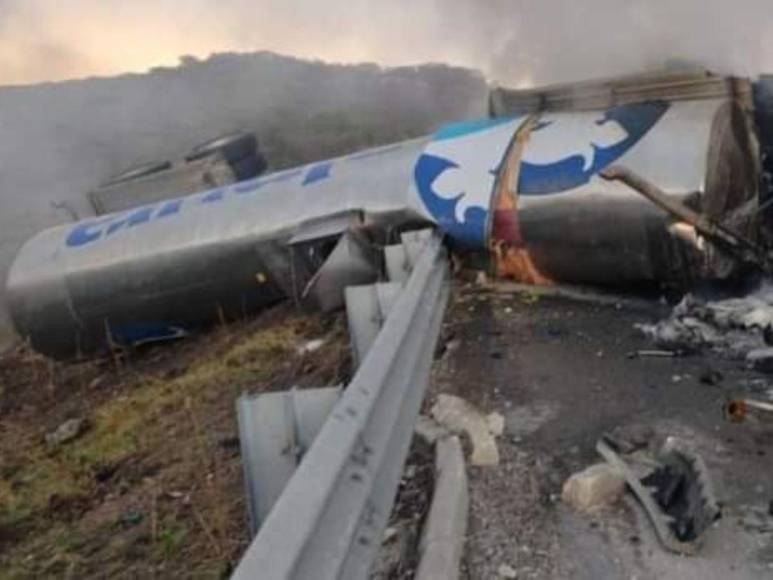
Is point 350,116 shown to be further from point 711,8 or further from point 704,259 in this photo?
point 704,259

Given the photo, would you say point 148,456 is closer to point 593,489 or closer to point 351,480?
point 593,489

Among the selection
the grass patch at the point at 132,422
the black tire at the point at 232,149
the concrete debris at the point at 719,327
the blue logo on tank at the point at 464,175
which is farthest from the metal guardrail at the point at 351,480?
the black tire at the point at 232,149

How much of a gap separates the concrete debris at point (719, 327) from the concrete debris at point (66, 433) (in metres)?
3.22

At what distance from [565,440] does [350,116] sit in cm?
1562

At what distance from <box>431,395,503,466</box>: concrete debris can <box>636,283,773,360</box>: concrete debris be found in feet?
4.12

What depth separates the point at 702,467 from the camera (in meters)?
2.88

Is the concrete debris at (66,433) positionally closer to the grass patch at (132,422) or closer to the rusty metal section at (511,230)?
the grass patch at (132,422)

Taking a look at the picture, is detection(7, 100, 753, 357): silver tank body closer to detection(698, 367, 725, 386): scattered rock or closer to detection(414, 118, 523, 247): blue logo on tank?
detection(414, 118, 523, 247): blue logo on tank

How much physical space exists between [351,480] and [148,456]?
2951 millimetres

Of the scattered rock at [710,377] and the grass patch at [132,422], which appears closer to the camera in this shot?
the scattered rock at [710,377]

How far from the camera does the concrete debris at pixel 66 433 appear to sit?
5801 millimetres

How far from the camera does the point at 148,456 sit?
4.81m

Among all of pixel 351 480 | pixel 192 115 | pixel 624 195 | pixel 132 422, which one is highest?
pixel 351 480

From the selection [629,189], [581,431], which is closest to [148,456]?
[581,431]
